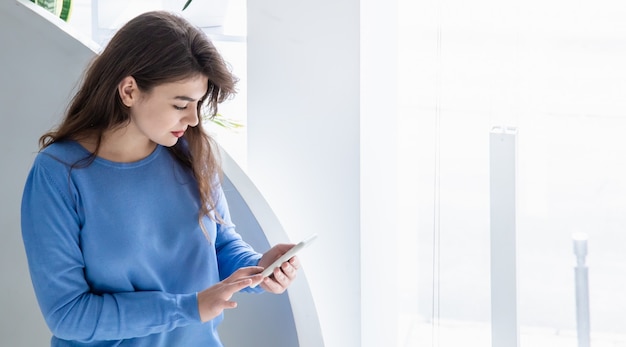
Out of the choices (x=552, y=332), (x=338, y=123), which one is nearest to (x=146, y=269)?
(x=338, y=123)

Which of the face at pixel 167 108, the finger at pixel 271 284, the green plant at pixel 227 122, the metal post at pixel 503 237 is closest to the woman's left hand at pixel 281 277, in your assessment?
the finger at pixel 271 284

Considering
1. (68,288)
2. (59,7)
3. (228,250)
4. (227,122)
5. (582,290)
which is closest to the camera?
(68,288)

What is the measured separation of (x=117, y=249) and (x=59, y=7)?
2.83 ft

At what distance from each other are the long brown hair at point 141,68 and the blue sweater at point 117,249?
5 cm

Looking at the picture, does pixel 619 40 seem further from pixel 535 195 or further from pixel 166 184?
pixel 166 184

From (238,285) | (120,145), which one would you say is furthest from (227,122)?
(238,285)

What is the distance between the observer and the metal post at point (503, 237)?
1845 mm

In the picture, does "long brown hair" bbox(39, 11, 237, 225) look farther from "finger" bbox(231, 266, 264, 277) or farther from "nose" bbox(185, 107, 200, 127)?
"finger" bbox(231, 266, 264, 277)

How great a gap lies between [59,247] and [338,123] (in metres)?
0.74

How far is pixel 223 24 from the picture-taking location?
2.12m

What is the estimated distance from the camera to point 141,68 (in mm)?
Result: 1331

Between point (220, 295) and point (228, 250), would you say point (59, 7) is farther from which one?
point (220, 295)

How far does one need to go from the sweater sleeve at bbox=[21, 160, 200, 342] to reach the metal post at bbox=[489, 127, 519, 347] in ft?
2.53

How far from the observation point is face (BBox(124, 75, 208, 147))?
4.43ft
